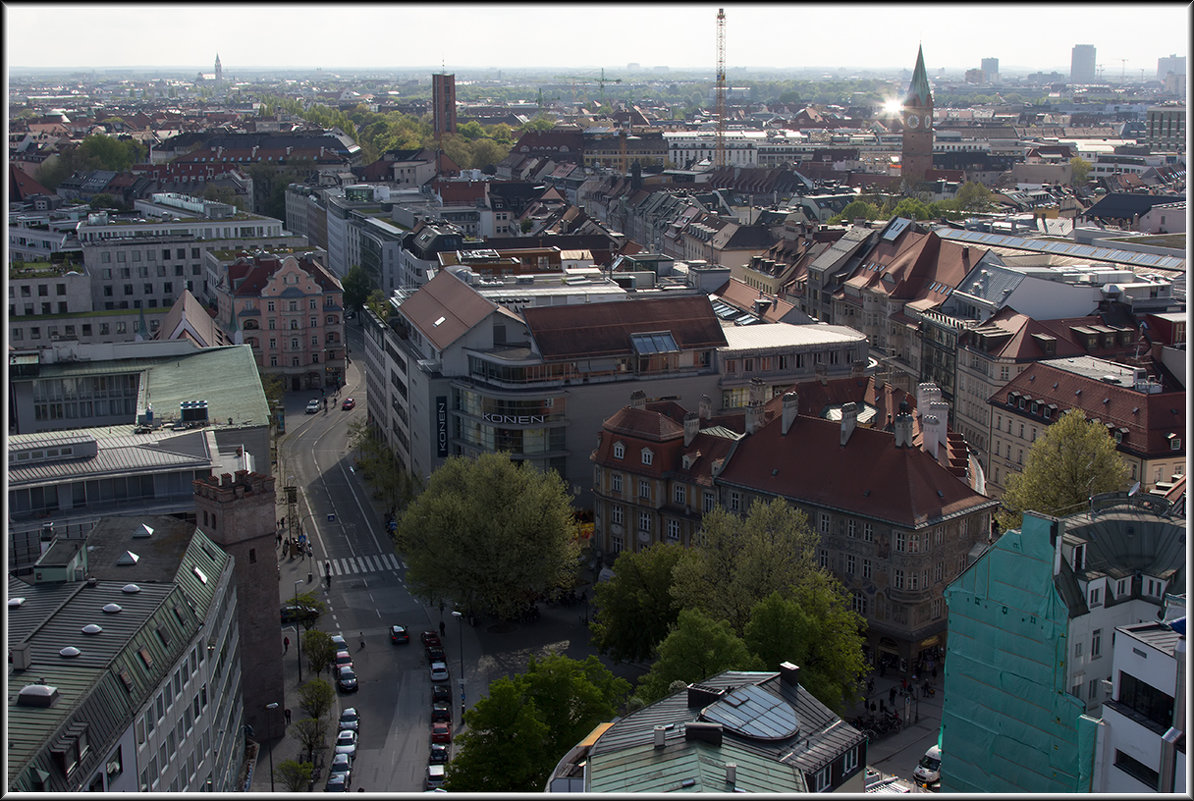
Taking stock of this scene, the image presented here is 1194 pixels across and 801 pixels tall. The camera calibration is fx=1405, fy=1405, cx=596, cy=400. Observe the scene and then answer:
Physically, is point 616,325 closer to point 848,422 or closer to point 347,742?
point 848,422

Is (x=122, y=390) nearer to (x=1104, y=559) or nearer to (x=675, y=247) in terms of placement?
(x=1104, y=559)

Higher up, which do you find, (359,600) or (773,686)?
(773,686)

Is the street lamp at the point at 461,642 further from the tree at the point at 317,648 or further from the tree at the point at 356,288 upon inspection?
the tree at the point at 356,288

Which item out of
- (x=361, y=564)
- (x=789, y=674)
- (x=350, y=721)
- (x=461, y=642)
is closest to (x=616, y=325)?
(x=361, y=564)

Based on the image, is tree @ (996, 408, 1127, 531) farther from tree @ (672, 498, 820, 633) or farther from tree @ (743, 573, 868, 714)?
tree @ (743, 573, 868, 714)

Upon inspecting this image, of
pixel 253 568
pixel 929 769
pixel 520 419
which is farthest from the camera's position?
pixel 520 419

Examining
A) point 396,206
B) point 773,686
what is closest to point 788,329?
point 773,686
